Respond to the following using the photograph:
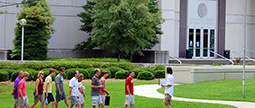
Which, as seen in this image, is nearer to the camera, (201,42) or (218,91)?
(218,91)

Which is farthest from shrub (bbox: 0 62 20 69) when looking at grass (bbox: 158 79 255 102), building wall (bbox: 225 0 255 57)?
building wall (bbox: 225 0 255 57)

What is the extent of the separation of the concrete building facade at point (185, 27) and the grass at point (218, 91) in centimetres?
1264

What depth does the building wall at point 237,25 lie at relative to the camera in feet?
138

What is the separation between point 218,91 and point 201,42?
21966mm

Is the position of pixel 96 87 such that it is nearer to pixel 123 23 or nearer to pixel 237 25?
pixel 123 23

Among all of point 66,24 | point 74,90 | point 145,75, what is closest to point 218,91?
point 145,75

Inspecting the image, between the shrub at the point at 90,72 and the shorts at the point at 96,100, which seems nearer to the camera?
the shorts at the point at 96,100

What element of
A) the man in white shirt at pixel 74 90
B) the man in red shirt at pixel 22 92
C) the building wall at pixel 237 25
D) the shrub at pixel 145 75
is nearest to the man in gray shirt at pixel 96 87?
the man in white shirt at pixel 74 90

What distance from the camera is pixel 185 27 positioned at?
3978 cm

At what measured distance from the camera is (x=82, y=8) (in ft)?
119

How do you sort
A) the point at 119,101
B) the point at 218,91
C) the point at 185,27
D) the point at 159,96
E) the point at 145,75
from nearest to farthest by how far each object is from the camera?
the point at 119,101
the point at 159,96
the point at 218,91
the point at 145,75
the point at 185,27

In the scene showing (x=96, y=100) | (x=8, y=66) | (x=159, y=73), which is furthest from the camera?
(x=159, y=73)

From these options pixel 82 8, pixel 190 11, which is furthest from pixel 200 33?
pixel 82 8

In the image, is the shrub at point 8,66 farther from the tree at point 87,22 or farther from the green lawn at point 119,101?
the tree at point 87,22
